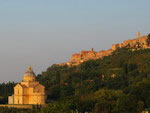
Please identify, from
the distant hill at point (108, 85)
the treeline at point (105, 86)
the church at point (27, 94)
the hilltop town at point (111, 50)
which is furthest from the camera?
the hilltop town at point (111, 50)

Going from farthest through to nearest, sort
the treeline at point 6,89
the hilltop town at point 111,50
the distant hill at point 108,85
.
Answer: the hilltop town at point 111,50 → the treeline at point 6,89 → the distant hill at point 108,85

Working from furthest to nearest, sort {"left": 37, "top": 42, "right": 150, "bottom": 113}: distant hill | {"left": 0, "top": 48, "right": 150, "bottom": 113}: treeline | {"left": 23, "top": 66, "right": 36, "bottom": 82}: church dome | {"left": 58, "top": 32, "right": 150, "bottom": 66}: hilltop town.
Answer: {"left": 58, "top": 32, "right": 150, "bottom": 66}: hilltop town, {"left": 23, "top": 66, "right": 36, "bottom": 82}: church dome, {"left": 37, "top": 42, "right": 150, "bottom": 113}: distant hill, {"left": 0, "top": 48, "right": 150, "bottom": 113}: treeline

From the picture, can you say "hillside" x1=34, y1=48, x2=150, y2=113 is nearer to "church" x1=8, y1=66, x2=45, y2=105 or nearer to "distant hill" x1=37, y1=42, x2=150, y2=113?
"distant hill" x1=37, y1=42, x2=150, y2=113

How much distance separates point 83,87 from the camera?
71.4 metres

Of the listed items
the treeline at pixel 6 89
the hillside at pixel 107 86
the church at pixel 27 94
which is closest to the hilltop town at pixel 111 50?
the hillside at pixel 107 86

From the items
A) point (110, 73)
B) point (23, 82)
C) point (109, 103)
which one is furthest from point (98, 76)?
point (109, 103)

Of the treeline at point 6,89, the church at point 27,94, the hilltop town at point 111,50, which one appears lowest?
the church at point 27,94

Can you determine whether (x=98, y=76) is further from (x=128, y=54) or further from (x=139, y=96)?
(x=139, y=96)

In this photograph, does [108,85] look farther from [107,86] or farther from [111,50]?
[111,50]

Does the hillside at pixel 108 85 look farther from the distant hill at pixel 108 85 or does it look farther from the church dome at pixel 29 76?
the church dome at pixel 29 76

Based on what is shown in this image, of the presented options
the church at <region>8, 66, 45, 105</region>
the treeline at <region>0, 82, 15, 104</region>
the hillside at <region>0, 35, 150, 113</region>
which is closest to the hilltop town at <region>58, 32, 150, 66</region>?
the hillside at <region>0, 35, 150, 113</region>

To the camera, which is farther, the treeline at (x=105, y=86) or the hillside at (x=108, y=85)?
the hillside at (x=108, y=85)

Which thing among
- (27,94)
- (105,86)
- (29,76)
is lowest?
(27,94)

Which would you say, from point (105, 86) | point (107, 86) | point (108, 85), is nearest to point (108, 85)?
point (108, 85)
